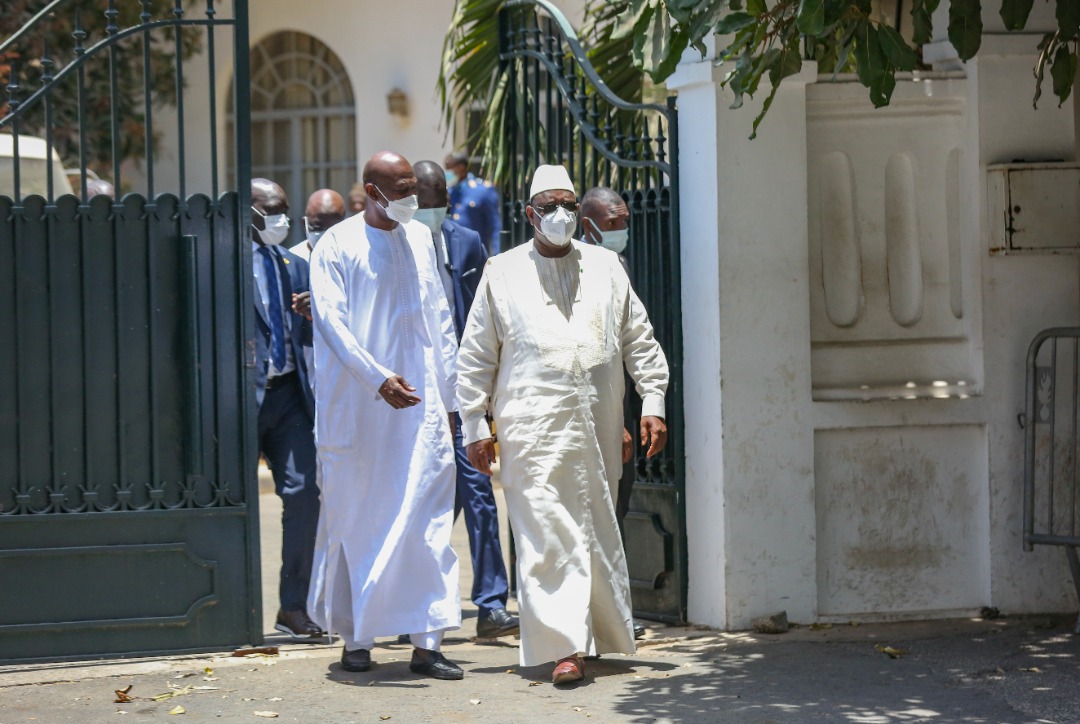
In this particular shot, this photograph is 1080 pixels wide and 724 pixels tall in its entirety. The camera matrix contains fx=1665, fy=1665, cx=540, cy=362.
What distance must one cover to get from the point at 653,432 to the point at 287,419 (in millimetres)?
1881

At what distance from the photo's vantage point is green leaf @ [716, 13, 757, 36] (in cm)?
549

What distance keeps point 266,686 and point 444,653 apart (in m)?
0.95

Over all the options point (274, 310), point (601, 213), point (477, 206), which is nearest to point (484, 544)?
Result: point (274, 310)

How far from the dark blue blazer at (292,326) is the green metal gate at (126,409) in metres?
0.48

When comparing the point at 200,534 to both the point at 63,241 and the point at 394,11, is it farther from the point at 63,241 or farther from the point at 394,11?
the point at 394,11

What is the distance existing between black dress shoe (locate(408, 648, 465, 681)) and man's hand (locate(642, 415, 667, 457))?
1116mm

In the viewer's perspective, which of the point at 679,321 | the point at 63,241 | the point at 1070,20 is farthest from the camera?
the point at 679,321

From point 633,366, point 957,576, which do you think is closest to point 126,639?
point 633,366

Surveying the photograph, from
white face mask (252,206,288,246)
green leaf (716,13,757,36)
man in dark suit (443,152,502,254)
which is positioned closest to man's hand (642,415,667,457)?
green leaf (716,13,757,36)

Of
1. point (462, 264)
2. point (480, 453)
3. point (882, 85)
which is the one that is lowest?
point (480, 453)

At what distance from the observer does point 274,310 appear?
7449 millimetres

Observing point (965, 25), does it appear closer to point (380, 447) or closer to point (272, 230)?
Answer: point (380, 447)

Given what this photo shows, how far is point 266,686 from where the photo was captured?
6.25 m

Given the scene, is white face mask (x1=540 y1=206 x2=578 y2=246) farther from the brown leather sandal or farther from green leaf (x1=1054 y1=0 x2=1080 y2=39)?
green leaf (x1=1054 y1=0 x2=1080 y2=39)
